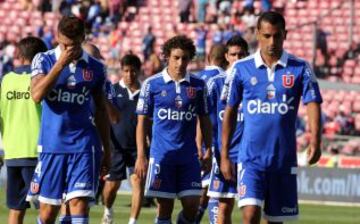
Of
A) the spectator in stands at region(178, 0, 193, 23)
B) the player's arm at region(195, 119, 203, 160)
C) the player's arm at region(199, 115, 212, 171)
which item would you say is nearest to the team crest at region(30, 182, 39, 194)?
the player's arm at region(199, 115, 212, 171)

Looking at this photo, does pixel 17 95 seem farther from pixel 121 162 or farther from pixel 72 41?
pixel 121 162

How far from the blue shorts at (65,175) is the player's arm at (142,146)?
1.84m

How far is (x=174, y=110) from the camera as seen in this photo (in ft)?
42.7

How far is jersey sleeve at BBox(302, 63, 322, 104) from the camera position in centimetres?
1046

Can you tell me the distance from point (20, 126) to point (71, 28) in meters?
2.00

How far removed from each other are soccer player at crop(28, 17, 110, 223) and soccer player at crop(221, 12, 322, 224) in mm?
1244

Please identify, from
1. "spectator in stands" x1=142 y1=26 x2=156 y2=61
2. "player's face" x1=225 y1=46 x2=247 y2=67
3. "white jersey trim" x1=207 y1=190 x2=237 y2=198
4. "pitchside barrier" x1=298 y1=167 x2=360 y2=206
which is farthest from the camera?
"spectator in stands" x1=142 y1=26 x2=156 y2=61

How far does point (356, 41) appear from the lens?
3052 cm

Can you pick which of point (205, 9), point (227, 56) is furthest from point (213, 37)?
point (227, 56)

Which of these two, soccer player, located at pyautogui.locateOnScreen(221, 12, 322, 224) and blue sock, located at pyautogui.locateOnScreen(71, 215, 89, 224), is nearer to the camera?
soccer player, located at pyautogui.locateOnScreen(221, 12, 322, 224)

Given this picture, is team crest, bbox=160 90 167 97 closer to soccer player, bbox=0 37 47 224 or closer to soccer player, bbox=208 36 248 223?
soccer player, bbox=208 36 248 223

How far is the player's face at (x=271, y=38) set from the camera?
10.3 meters

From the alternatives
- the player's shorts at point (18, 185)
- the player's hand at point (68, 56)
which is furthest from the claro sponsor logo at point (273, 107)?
the player's shorts at point (18, 185)

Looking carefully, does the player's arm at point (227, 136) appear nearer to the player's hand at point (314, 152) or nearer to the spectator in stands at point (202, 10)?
the player's hand at point (314, 152)
